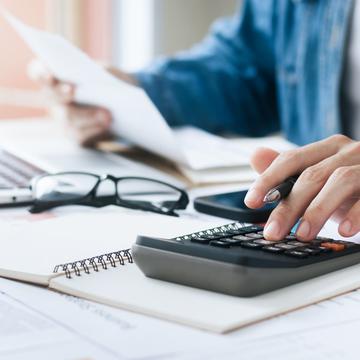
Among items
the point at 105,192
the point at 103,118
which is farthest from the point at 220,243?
the point at 103,118

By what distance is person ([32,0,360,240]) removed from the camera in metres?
1.41

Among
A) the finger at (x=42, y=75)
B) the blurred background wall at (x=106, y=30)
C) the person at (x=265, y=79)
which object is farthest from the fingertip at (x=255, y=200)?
the blurred background wall at (x=106, y=30)

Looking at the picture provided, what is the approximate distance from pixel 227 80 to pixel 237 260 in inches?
43.3

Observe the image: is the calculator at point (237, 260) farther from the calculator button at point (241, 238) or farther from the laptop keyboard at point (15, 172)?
the laptop keyboard at point (15, 172)

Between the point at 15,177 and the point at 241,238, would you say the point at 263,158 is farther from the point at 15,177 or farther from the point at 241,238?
the point at 15,177

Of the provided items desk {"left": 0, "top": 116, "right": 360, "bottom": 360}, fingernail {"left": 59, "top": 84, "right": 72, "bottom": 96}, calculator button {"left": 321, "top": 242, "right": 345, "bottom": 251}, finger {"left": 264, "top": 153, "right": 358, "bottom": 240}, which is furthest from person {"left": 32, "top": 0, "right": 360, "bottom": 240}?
desk {"left": 0, "top": 116, "right": 360, "bottom": 360}

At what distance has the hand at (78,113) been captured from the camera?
1.26m

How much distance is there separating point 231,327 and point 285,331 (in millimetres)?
37

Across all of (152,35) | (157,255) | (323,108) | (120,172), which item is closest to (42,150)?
(120,172)

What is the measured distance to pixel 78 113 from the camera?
1300mm

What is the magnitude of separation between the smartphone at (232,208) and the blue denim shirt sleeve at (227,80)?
60 centimetres

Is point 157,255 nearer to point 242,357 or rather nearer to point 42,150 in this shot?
point 242,357

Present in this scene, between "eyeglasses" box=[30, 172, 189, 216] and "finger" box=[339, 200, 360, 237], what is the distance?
24cm

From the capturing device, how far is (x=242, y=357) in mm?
460
